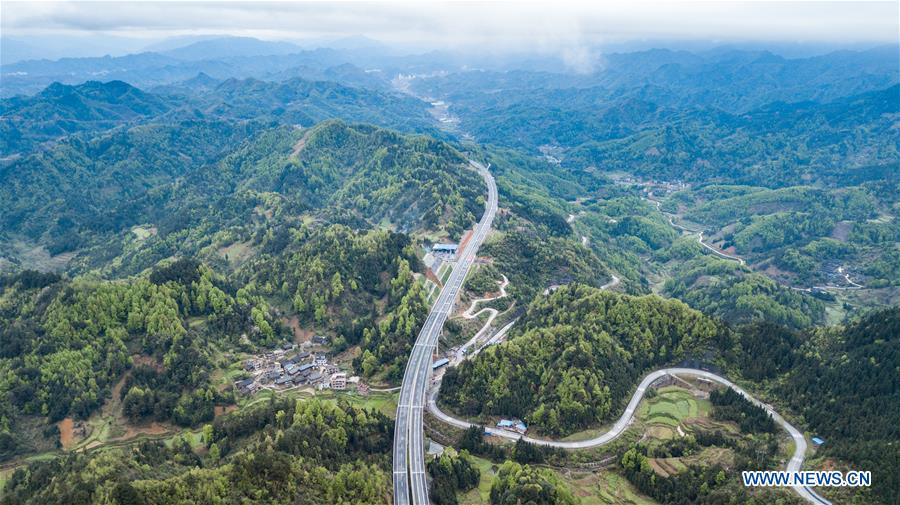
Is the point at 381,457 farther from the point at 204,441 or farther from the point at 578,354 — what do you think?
the point at 578,354

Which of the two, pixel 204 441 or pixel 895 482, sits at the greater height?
pixel 895 482

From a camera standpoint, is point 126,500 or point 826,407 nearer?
point 126,500

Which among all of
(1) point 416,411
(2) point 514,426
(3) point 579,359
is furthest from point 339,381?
(3) point 579,359

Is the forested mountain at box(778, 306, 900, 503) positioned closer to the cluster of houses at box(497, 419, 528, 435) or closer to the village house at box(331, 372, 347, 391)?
the cluster of houses at box(497, 419, 528, 435)

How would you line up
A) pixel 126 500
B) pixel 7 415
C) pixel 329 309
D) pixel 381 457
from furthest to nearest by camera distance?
pixel 329 309
pixel 7 415
pixel 381 457
pixel 126 500

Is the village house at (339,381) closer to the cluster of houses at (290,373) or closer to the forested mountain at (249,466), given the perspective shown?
the cluster of houses at (290,373)

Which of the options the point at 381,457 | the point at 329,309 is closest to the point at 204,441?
the point at 381,457
